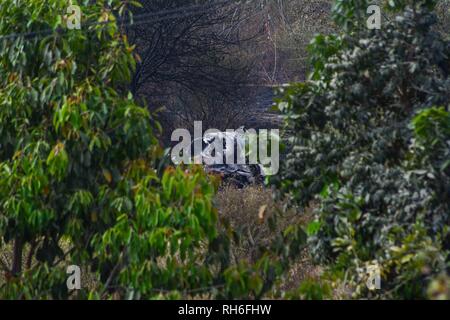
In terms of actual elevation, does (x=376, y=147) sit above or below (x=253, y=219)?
above

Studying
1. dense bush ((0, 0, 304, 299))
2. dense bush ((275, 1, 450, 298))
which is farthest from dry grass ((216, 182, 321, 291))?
dense bush ((0, 0, 304, 299))

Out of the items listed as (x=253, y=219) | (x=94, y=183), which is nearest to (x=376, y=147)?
(x=94, y=183)

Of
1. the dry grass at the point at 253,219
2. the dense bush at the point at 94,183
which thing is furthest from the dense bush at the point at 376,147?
the dry grass at the point at 253,219

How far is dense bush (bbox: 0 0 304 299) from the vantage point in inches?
242

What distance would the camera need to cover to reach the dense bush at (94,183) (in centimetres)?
614

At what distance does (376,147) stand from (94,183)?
85.7 inches

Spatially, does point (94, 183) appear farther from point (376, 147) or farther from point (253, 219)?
point (253, 219)

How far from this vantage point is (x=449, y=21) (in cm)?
1938

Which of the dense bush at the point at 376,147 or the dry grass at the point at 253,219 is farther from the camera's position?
the dry grass at the point at 253,219

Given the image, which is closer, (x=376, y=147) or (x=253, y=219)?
(x=376, y=147)

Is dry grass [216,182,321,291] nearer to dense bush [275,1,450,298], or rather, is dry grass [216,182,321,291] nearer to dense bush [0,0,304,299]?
dense bush [275,1,450,298]

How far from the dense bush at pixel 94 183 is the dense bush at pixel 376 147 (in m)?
0.58

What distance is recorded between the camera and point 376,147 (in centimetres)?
684

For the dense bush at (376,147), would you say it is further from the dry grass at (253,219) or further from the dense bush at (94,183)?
the dry grass at (253,219)
